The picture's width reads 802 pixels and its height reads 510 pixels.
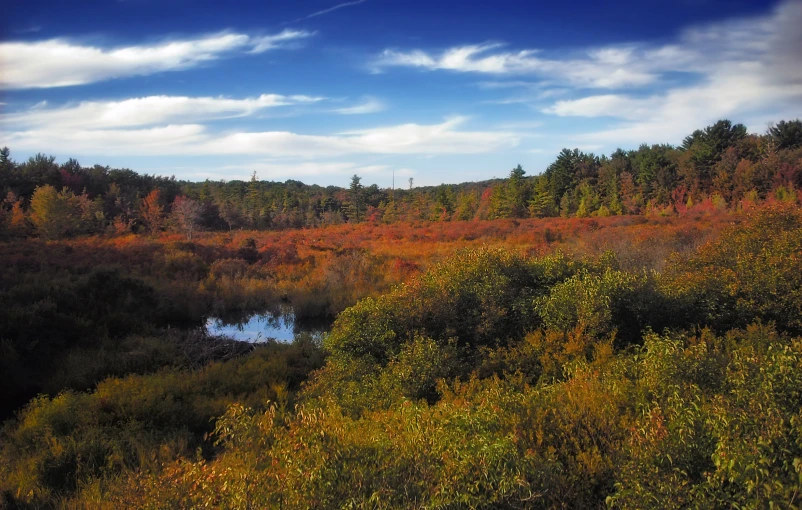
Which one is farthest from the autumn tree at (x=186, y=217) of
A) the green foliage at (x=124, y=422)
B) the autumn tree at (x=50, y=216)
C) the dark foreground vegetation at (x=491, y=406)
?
the green foliage at (x=124, y=422)

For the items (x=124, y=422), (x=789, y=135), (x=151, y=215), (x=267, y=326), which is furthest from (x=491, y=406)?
(x=789, y=135)

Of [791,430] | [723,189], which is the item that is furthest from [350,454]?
[723,189]

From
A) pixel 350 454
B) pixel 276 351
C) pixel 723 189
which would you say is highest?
pixel 723 189

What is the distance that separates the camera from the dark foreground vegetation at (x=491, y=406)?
180 inches

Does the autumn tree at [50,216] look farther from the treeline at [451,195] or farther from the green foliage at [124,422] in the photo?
the green foliage at [124,422]

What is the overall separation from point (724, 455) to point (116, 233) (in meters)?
42.7

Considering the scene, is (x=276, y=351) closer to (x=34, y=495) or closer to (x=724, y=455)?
(x=34, y=495)

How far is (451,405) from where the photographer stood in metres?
7.41

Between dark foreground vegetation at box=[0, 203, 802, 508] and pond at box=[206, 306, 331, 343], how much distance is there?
13.6ft

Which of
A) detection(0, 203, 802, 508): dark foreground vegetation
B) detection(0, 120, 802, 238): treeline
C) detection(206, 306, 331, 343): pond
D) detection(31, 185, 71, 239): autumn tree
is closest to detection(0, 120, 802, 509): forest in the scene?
detection(0, 203, 802, 508): dark foreground vegetation

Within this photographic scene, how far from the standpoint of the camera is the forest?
15.3 feet

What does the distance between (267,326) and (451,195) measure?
179 ft

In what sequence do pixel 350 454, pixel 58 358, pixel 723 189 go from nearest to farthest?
pixel 350 454
pixel 58 358
pixel 723 189

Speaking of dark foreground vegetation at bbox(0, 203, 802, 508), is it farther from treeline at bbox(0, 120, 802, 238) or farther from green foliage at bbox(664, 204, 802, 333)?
treeline at bbox(0, 120, 802, 238)
